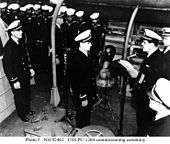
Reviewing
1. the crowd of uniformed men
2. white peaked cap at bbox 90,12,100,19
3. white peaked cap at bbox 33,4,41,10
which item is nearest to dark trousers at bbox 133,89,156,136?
the crowd of uniformed men

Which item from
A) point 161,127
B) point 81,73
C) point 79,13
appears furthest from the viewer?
point 79,13

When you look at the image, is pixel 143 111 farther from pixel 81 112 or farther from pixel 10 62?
pixel 10 62

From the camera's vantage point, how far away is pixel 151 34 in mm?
4605

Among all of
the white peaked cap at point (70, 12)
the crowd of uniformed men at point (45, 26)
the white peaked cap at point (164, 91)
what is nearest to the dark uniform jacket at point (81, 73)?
the crowd of uniformed men at point (45, 26)

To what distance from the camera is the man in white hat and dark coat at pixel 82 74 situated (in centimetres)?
477

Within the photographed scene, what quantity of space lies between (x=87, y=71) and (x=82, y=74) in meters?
0.11

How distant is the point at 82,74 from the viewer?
191 inches

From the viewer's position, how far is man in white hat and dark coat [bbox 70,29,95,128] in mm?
4773

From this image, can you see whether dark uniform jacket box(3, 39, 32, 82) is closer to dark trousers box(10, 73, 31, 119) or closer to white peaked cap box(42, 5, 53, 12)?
dark trousers box(10, 73, 31, 119)

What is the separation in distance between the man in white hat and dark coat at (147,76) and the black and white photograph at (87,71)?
2 cm

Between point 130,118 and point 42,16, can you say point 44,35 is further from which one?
point 130,118

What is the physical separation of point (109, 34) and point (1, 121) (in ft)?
10.5

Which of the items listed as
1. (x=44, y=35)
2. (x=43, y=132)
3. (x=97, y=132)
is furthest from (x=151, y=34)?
(x=44, y=35)

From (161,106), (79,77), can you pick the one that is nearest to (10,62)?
(79,77)
